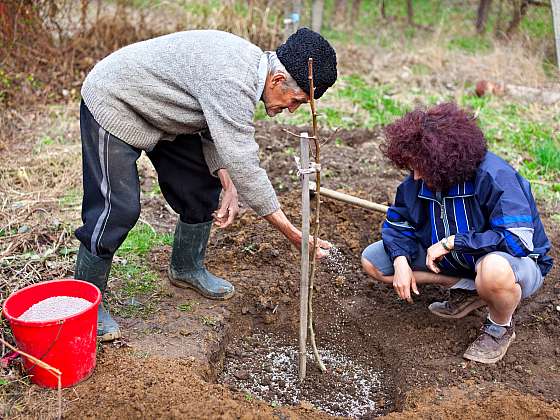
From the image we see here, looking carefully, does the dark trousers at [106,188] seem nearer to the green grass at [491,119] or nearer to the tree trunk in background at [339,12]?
the green grass at [491,119]

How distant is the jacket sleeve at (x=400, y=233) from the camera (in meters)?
3.34

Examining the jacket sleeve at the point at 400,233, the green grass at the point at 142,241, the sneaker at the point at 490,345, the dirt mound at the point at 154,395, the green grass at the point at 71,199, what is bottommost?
the green grass at the point at 71,199

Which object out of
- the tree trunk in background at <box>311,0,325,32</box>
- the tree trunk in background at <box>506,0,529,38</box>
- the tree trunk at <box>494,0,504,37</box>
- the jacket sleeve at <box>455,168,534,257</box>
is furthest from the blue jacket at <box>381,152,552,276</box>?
the tree trunk at <box>494,0,504,37</box>

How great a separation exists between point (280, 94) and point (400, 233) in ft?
3.69

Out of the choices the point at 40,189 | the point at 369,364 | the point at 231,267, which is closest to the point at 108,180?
the point at 231,267

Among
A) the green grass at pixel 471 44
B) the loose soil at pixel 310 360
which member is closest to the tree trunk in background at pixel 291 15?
the green grass at pixel 471 44

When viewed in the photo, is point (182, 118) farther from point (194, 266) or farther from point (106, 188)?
point (194, 266)

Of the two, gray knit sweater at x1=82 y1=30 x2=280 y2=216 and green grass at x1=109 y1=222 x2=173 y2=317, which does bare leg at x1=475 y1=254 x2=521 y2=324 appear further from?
green grass at x1=109 y1=222 x2=173 y2=317

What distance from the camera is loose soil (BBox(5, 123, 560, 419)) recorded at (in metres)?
2.76

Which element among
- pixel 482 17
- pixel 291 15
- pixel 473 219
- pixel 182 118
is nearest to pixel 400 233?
pixel 473 219

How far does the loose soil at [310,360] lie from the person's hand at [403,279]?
1.16 feet

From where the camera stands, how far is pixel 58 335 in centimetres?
256

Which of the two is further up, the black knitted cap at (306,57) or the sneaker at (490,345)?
the black knitted cap at (306,57)

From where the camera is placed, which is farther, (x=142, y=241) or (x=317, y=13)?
(x=317, y=13)
